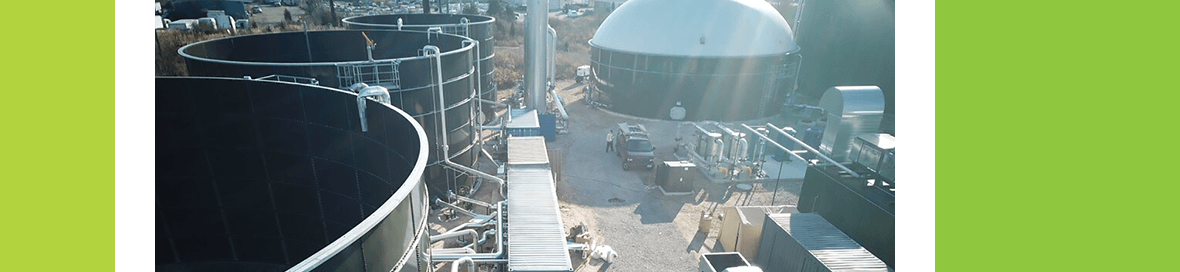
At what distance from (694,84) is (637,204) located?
12.9m

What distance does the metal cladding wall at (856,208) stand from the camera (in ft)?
39.4

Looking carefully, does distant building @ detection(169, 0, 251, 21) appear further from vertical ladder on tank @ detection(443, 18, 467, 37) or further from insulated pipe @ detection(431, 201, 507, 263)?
insulated pipe @ detection(431, 201, 507, 263)

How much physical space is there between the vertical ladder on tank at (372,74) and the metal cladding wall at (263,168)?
2.66 meters

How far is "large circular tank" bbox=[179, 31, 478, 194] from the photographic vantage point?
43.2ft

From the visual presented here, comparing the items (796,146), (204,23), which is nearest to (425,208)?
(796,146)

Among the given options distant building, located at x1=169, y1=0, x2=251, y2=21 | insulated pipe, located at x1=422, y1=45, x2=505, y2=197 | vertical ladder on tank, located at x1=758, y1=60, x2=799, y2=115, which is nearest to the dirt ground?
insulated pipe, located at x1=422, y1=45, x2=505, y2=197

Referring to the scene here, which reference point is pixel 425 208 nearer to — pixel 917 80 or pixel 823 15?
pixel 917 80

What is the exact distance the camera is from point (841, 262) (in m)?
11.3

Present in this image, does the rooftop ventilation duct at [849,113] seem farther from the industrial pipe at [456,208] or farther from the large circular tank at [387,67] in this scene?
the large circular tank at [387,67]

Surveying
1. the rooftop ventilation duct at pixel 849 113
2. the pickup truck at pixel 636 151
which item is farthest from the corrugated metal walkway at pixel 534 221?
the rooftop ventilation duct at pixel 849 113

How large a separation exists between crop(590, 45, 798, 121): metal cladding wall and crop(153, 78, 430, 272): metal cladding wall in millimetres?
20918

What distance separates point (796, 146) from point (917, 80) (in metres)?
18.2

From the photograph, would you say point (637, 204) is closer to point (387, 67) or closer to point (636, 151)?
point (636, 151)

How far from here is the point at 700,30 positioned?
2888 cm
